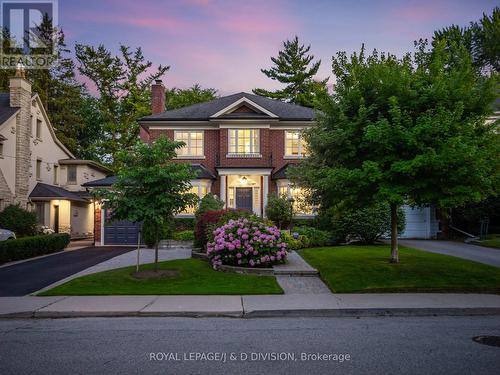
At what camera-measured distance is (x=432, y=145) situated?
1060 centimetres

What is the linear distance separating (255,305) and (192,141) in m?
19.0

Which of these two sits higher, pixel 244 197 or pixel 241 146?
pixel 241 146

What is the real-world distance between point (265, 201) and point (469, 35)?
36709 mm

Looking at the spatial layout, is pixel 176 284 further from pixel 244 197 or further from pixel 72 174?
pixel 72 174

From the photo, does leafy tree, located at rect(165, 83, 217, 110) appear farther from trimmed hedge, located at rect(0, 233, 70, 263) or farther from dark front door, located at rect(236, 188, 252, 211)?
trimmed hedge, located at rect(0, 233, 70, 263)

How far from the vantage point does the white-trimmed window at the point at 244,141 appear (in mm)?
25891

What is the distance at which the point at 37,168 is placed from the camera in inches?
1161

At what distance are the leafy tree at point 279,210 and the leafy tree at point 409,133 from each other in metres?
9.97

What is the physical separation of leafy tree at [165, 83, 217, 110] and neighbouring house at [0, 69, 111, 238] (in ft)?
43.0

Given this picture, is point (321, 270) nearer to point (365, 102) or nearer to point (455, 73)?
point (365, 102)

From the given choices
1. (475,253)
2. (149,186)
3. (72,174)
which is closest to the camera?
(149,186)

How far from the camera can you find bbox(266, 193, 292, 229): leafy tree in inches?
901

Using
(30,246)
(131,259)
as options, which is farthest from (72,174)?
(131,259)

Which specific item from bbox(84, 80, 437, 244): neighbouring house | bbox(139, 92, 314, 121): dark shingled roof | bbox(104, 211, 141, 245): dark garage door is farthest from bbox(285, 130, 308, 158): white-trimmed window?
bbox(104, 211, 141, 245): dark garage door
